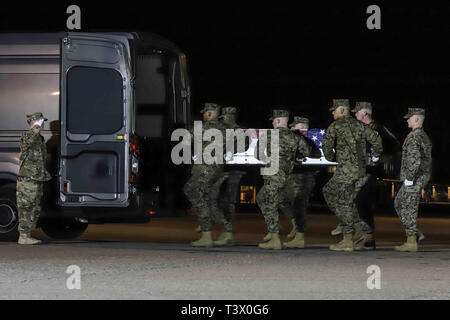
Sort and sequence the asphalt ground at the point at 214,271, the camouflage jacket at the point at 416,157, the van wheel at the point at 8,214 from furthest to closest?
the van wheel at the point at 8,214, the camouflage jacket at the point at 416,157, the asphalt ground at the point at 214,271

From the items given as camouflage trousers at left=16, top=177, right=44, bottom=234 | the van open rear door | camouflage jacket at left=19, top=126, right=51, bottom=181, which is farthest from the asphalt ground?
camouflage jacket at left=19, top=126, right=51, bottom=181

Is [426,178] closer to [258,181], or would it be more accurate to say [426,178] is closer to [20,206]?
[20,206]

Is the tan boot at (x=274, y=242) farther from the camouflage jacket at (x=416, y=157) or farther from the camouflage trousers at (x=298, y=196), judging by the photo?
the camouflage jacket at (x=416, y=157)

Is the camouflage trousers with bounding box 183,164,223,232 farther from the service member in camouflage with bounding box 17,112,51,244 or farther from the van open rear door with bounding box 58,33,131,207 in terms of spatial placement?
the service member in camouflage with bounding box 17,112,51,244

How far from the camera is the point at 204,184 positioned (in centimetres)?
1525

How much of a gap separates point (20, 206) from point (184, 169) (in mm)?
2583

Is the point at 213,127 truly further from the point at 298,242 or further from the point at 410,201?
the point at 410,201

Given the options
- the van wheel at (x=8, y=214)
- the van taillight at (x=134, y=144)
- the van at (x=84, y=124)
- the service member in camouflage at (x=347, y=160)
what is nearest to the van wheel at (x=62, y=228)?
the van at (x=84, y=124)

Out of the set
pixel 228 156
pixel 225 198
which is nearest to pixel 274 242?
pixel 225 198

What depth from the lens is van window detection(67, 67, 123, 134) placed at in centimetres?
1513

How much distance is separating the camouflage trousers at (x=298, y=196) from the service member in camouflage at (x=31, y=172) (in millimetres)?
3219

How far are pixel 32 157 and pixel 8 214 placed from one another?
1.30 meters

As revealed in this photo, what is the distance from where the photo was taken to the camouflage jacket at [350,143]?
47.7 ft

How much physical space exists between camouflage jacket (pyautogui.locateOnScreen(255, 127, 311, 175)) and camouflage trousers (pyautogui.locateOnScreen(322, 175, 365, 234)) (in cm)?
56
